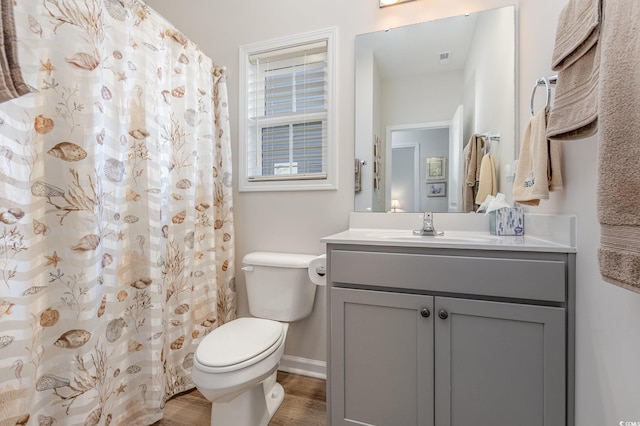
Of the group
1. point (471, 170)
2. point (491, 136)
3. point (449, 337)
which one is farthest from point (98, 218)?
point (491, 136)

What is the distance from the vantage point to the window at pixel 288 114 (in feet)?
6.14

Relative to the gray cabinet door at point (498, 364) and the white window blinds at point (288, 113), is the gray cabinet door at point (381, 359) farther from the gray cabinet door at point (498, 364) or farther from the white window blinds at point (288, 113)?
the white window blinds at point (288, 113)

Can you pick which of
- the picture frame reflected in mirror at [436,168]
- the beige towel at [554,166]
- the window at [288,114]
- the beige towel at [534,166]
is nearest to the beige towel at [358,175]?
the window at [288,114]

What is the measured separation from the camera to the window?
1.87 metres

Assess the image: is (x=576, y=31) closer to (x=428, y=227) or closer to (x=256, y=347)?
(x=428, y=227)

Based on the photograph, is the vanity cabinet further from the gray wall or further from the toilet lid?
the toilet lid

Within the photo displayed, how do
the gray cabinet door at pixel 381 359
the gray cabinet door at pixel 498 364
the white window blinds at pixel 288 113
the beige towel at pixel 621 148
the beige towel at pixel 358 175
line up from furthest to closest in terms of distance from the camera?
the white window blinds at pixel 288 113
the beige towel at pixel 358 175
the gray cabinet door at pixel 381 359
the gray cabinet door at pixel 498 364
the beige towel at pixel 621 148

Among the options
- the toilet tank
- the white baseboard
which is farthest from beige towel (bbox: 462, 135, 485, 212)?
the white baseboard

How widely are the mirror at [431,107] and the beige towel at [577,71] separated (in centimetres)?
72

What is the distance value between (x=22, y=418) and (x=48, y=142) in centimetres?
95

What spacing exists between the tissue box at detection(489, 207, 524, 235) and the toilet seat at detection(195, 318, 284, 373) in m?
1.20

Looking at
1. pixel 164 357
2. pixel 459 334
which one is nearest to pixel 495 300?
pixel 459 334

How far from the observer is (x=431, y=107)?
1.67m

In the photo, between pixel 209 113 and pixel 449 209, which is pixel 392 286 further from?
pixel 209 113
